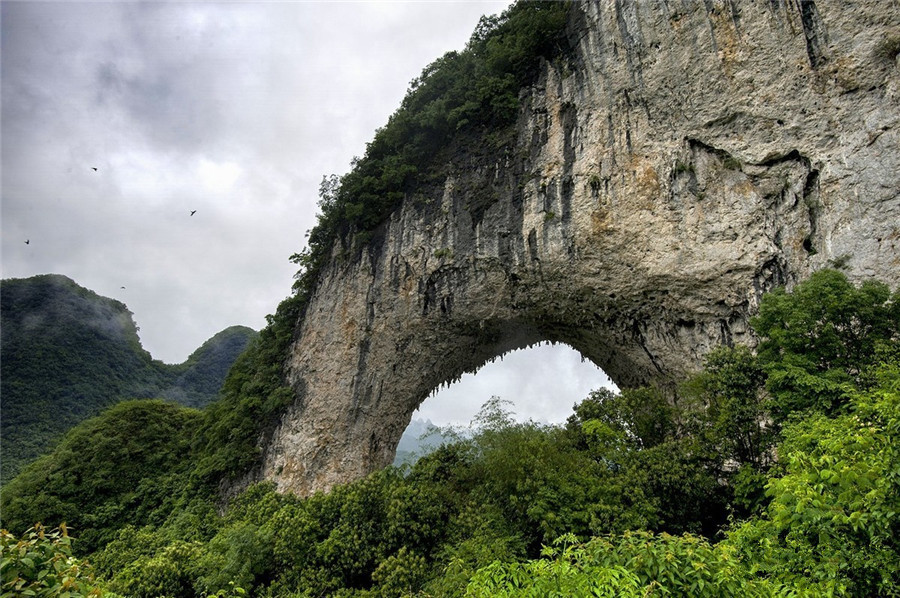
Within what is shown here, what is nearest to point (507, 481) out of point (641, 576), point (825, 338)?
point (825, 338)

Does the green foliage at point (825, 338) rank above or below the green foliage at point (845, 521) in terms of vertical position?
above

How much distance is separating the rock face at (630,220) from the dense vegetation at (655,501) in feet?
9.94

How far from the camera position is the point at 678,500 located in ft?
34.3

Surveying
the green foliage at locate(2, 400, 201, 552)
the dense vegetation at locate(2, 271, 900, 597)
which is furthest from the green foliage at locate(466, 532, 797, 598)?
the green foliage at locate(2, 400, 201, 552)

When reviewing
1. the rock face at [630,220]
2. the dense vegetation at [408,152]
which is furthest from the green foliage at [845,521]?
the dense vegetation at [408,152]

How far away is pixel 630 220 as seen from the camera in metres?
14.5

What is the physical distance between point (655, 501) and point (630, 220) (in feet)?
26.8

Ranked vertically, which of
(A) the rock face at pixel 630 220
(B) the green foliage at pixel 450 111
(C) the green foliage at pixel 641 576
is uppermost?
(B) the green foliage at pixel 450 111

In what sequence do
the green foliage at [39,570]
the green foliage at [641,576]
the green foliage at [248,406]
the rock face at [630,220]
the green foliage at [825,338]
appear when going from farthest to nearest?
1. the green foliage at [248,406]
2. the rock face at [630,220]
3. the green foliage at [825,338]
4. the green foliage at [641,576]
5. the green foliage at [39,570]

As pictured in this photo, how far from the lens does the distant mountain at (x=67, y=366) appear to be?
30016 millimetres

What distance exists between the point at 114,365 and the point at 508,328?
35.3 m

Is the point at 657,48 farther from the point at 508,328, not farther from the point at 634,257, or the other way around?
the point at 508,328

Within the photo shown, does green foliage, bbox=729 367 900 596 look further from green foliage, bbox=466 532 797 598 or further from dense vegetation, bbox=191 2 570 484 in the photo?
dense vegetation, bbox=191 2 570 484

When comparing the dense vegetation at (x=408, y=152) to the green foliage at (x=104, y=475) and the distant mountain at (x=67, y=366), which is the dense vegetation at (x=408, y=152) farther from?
the distant mountain at (x=67, y=366)
